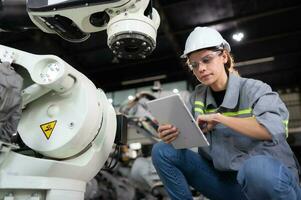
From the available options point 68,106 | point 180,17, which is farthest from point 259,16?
point 68,106

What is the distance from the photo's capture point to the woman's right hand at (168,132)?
5.22 ft

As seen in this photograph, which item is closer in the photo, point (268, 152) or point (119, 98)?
point (268, 152)

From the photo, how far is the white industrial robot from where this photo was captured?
4.39 ft

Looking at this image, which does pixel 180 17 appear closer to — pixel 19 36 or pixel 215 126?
pixel 19 36

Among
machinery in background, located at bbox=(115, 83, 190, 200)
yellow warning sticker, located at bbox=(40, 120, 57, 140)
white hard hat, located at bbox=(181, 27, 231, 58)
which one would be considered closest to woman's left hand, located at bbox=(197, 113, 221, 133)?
white hard hat, located at bbox=(181, 27, 231, 58)

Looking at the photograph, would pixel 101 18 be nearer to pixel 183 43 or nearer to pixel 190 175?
pixel 190 175

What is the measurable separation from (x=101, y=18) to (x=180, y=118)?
1.93 feet

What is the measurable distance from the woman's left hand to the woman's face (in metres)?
0.25

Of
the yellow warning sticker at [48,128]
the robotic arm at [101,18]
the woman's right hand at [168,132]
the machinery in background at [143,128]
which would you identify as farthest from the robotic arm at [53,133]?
the machinery in background at [143,128]

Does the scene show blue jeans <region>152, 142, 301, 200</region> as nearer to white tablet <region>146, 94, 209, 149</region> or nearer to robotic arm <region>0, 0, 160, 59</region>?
white tablet <region>146, 94, 209, 149</region>

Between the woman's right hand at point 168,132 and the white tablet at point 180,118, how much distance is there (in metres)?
0.02

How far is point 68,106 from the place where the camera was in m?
1.47

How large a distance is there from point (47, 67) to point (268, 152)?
3.47ft

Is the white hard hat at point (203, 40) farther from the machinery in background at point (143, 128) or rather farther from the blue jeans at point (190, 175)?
the machinery in background at point (143, 128)
